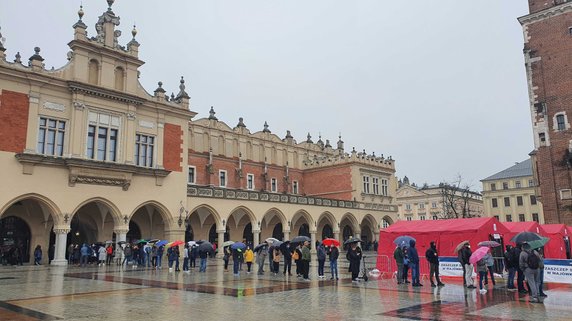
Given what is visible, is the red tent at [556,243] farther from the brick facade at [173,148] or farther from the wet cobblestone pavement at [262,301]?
the brick facade at [173,148]

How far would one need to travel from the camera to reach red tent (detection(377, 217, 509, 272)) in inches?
654

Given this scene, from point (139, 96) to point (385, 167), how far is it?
93.8 ft

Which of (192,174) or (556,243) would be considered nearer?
(556,243)

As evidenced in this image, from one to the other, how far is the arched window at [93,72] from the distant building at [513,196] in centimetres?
6197

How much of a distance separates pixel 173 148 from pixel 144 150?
2104mm

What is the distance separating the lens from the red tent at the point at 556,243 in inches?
837

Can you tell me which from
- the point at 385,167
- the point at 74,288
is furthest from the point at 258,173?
the point at 74,288

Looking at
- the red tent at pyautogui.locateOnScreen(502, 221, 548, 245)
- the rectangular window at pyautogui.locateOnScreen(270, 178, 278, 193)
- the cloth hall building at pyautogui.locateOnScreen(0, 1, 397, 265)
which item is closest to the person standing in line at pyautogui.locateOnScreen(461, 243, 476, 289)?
the red tent at pyautogui.locateOnScreen(502, 221, 548, 245)

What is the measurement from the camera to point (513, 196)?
6962 centimetres

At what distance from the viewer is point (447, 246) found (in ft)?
56.5

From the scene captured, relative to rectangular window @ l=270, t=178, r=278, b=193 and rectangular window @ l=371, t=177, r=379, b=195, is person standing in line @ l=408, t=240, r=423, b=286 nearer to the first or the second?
rectangular window @ l=270, t=178, r=278, b=193

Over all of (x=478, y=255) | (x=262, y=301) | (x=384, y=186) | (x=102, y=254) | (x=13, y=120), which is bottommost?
(x=262, y=301)

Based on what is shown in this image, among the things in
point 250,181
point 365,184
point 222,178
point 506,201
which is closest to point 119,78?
point 222,178

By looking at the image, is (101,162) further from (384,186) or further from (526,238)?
(384,186)
